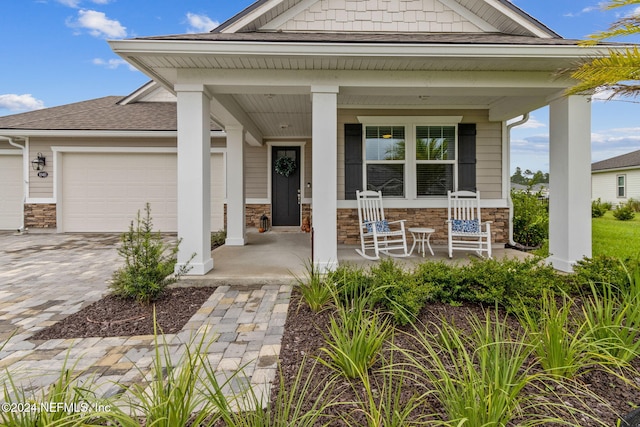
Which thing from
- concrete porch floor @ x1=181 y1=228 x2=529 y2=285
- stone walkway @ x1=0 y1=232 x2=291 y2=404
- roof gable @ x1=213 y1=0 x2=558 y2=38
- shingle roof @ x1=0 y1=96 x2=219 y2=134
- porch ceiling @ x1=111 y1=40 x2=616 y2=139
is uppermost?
roof gable @ x1=213 y1=0 x2=558 y2=38

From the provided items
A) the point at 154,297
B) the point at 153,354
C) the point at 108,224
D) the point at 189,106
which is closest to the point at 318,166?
the point at 189,106

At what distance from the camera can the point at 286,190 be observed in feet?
28.4

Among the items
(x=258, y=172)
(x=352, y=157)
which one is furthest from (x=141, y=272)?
(x=258, y=172)

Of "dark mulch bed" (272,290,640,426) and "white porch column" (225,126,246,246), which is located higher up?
"white porch column" (225,126,246,246)

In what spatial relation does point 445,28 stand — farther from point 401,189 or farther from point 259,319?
point 259,319

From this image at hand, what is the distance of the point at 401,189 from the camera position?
5.76 m

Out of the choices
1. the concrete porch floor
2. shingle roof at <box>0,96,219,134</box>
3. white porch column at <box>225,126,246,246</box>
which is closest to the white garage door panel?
shingle roof at <box>0,96,219,134</box>

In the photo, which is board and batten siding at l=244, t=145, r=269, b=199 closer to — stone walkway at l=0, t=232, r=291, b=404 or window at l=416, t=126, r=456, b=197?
stone walkway at l=0, t=232, r=291, b=404

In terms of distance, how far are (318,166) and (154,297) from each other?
2.29 m

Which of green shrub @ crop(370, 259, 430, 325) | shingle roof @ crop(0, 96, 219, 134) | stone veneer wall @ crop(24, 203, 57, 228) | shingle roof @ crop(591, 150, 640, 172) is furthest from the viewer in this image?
shingle roof @ crop(591, 150, 640, 172)

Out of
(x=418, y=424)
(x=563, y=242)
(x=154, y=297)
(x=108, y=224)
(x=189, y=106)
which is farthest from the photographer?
(x=108, y=224)

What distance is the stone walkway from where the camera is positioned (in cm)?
201

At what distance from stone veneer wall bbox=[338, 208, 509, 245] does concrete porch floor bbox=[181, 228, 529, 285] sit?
7.1 inches

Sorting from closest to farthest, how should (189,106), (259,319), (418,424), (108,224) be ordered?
(418,424), (259,319), (189,106), (108,224)
